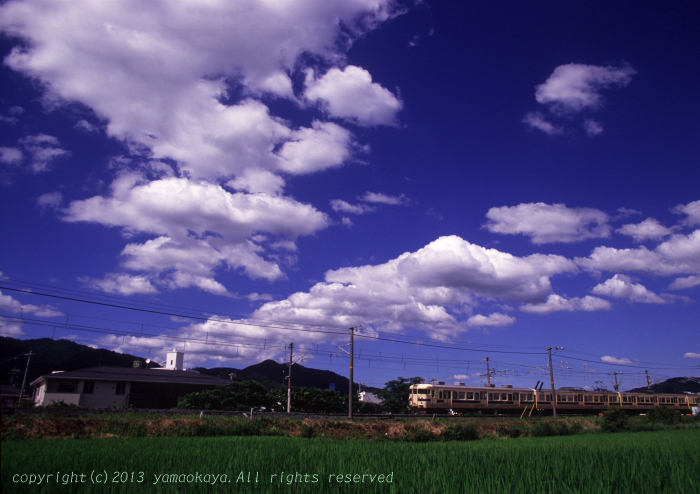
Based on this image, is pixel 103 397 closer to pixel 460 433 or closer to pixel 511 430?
pixel 460 433

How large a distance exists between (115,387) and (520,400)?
123 ft

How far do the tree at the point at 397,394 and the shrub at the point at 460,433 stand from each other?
2929 cm

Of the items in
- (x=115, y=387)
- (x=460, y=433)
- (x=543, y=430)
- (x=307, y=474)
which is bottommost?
(x=543, y=430)

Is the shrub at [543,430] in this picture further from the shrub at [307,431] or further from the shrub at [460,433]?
the shrub at [307,431]

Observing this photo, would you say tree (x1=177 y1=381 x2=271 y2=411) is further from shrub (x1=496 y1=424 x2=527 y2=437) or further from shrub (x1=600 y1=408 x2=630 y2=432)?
shrub (x1=600 y1=408 x2=630 y2=432)

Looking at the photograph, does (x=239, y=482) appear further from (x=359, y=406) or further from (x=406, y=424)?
(x=359, y=406)

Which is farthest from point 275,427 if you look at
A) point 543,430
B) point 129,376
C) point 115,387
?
point 129,376

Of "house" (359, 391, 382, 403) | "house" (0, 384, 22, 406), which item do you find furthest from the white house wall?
"house" (359, 391, 382, 403)

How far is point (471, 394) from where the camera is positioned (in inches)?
1550

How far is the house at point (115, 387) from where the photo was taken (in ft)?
102

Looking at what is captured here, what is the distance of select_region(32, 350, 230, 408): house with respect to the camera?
1223 inches

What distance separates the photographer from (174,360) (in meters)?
49.7

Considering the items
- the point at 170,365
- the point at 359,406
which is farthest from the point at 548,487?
the point at 170,365

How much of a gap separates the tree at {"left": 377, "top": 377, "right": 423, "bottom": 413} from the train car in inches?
393
